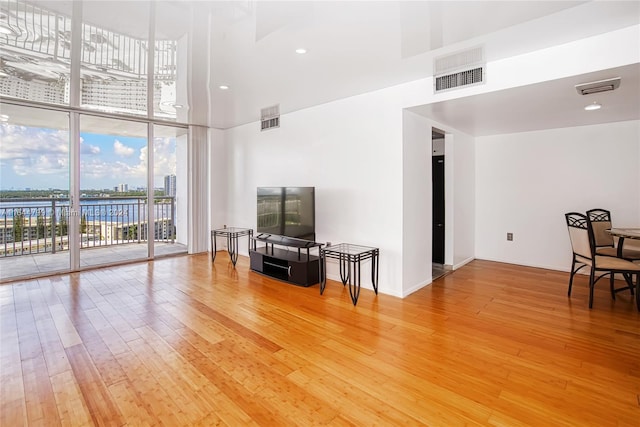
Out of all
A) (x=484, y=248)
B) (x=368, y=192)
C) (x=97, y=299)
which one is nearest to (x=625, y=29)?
(x=368, y=192)

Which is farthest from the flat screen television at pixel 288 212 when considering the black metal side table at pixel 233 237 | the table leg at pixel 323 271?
the black metal side table at pixel 233 237

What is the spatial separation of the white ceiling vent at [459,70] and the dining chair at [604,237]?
2.31 m

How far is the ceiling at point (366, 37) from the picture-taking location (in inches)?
82.8

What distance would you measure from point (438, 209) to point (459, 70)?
2.57 meters

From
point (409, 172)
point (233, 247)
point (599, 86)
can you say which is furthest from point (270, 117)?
point (599, 86)

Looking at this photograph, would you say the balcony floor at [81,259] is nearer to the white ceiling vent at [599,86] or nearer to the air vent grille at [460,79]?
the air vent grille at [460,79]

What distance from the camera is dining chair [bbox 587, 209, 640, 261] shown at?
3666 mm

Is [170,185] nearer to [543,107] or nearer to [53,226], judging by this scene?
[53,226]

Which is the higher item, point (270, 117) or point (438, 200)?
point (270, 117)

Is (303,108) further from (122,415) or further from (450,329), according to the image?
(122,415)

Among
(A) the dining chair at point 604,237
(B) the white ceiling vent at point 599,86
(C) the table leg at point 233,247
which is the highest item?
(B) the white ceiling vent at point 599,86

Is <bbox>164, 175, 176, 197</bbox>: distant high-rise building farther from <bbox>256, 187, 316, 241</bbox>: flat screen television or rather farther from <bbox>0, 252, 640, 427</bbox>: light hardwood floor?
<bbox>0, 252, 640, 427</bbox>: light hardwood floor

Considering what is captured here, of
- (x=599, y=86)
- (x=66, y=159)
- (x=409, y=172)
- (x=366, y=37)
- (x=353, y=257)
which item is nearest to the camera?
(x=366, y=37)

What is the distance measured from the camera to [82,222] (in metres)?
5.29
